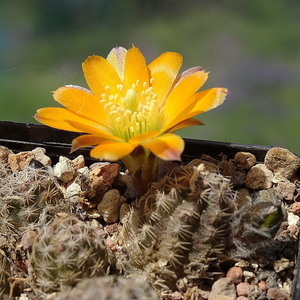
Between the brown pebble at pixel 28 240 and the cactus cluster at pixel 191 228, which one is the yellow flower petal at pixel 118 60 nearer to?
the cactus cluster at pixel 191 228

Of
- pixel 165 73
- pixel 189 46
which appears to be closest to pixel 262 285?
pixel 165 73

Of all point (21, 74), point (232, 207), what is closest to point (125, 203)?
point (232, 207)

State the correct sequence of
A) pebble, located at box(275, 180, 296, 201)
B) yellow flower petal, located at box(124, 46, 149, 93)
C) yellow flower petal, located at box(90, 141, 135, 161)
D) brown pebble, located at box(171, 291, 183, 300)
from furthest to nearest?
pebble, located at box(275, 180, 296, 201)
yellow flower petal, located at box(124, 46, 149, 93)
brown pebble, located at box(171, 291, 183, 300)
yellow flower petal, located at box(90, 141, 135, 161)

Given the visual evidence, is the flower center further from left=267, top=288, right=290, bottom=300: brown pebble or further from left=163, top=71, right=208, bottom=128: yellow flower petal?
left=267, top=288, right=290, bottom=300: brown pebble

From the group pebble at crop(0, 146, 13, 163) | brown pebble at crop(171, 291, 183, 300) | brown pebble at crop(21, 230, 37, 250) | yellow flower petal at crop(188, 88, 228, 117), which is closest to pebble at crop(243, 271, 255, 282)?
brown pebble at crop(171, 291, 183, 300)

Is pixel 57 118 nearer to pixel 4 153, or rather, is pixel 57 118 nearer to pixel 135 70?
pixel 135 70

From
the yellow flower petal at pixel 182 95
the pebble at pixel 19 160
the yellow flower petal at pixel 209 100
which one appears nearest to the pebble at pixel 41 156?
the pebble at pixel 19 160
